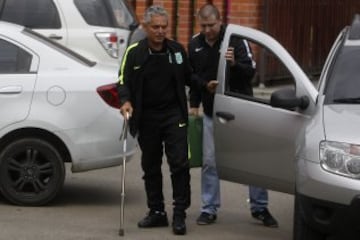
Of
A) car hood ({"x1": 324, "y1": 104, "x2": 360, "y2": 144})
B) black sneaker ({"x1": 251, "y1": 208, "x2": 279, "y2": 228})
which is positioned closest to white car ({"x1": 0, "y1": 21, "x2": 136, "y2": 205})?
black sneaker ({"x1": 251, "y1": 208, "x2": 279, "y2": 228})

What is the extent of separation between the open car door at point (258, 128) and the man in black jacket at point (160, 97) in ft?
1.01

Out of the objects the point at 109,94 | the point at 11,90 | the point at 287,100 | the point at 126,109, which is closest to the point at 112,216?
the point at 109,94

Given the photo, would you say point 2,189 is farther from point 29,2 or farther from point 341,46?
point 29,2

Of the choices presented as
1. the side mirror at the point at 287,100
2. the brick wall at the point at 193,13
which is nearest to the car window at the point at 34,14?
the brick wall at the point at 193,13

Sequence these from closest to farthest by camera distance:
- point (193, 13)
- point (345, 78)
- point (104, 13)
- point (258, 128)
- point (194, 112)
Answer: point (345, 78), point (258, 128), point (194, 112), point (104, 13), point (193, 13)

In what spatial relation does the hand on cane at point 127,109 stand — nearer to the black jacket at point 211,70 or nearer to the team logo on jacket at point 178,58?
the team logo on jacket at point 178,58

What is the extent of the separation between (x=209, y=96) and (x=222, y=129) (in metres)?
0.40

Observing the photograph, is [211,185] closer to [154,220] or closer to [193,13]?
[154,220]

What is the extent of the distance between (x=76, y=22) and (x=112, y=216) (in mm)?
4521

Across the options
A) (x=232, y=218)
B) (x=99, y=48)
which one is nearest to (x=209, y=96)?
(x=232, y=218)

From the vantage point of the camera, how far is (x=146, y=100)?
24.8ft

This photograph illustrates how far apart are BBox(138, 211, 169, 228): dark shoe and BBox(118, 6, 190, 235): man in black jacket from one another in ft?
0.72

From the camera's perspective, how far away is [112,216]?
8242 mm

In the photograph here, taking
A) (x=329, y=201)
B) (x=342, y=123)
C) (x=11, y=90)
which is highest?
(x=342, y=123)
